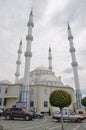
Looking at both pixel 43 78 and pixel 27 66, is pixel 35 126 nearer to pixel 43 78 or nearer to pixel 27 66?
pixel 27 66

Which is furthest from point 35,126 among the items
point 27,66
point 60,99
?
point 27,66

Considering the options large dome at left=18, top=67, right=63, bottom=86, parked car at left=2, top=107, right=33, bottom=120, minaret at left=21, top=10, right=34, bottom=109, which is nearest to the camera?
parked car at left=2, top=107, right=33, bottom=120

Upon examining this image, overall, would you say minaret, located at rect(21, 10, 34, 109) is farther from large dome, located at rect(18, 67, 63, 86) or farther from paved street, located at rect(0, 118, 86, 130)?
paved street, located at rect(0, 118, 86, 130)

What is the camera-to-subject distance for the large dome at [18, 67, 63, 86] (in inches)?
2108

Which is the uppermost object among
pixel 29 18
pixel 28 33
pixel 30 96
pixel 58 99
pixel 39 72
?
pixel 29 18

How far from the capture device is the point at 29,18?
4731cm

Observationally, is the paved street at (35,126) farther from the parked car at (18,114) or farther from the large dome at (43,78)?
the large dome at (43,78)

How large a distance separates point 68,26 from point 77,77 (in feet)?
60.5

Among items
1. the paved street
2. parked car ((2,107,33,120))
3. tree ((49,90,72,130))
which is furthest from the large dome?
tree ((49,90,72,130))

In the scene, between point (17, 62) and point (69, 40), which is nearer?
point (69, 40)

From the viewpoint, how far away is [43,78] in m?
55.0

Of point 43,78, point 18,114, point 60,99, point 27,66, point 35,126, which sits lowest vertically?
point 35,126

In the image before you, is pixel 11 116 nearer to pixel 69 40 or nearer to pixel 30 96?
pixel 30 96

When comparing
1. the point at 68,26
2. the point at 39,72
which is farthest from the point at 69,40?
the point at 39,72
